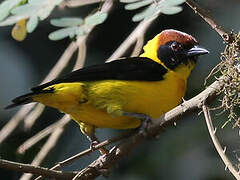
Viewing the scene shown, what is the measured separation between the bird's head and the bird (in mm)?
60

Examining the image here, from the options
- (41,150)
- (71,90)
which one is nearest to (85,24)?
(71,90)

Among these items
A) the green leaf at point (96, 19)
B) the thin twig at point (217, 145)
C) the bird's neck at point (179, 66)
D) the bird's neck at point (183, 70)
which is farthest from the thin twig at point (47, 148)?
the thin twig at point (217, 145)

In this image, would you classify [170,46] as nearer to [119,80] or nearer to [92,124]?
[119,80]

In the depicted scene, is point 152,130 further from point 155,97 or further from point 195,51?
point 195,51

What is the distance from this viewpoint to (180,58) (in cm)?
363

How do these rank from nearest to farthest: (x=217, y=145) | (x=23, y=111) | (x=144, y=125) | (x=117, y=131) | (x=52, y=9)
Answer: (x=217, y=145)
(x=52, y=9)
(x=144, y=125)
(x=23, y=111)
(x=117, y=131)

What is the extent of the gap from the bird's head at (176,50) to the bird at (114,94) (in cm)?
6

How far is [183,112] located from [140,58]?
3.41 feet

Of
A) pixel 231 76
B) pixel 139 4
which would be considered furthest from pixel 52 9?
pixel 231 76

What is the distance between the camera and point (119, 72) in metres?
3.46

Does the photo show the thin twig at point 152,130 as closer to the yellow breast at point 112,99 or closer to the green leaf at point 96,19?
the yellow breast at point 112,99

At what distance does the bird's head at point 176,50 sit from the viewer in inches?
141

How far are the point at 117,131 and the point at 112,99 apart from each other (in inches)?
79.2

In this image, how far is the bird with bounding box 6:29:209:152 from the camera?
3297 mm
